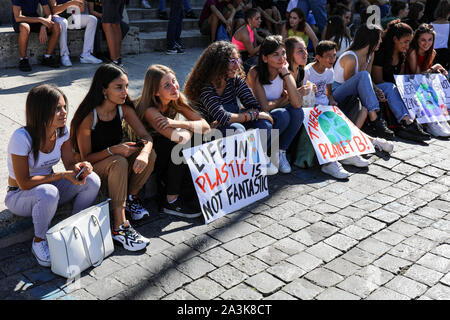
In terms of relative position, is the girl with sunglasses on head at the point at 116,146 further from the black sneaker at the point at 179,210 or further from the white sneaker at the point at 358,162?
the white sneaker at the point at 358,162

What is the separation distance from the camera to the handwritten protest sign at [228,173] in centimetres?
448

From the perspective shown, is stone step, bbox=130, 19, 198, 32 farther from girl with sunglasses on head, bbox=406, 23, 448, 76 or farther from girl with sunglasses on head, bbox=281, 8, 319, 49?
girl with sunglasses on head, bbox=406, 23, 448, 76

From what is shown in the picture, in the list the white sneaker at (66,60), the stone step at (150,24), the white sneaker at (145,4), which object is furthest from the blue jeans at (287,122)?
the white sneaker at (145,4)

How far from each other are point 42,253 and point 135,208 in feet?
3.01

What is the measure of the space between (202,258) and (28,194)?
4.36 ft

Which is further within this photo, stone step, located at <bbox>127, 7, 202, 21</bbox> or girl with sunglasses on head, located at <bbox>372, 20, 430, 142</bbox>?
stone step, located at <bbox>127, 7, 202, 21</bbox>

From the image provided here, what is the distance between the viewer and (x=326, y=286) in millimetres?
3625

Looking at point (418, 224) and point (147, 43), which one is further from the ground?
point (147, 43)

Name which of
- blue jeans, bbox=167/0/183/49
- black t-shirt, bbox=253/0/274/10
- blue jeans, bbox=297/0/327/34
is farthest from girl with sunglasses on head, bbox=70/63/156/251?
black t-shirt, bbox=253/0/274/10

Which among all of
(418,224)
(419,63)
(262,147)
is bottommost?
(418,224)

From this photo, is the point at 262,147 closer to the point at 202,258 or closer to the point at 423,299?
the point at 202,258

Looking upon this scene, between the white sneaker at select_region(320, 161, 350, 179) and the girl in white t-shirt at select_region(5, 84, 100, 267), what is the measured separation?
267 cm

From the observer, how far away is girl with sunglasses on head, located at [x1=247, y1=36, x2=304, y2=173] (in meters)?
5.52

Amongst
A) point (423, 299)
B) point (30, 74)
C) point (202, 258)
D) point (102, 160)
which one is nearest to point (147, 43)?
point (30, 74)
